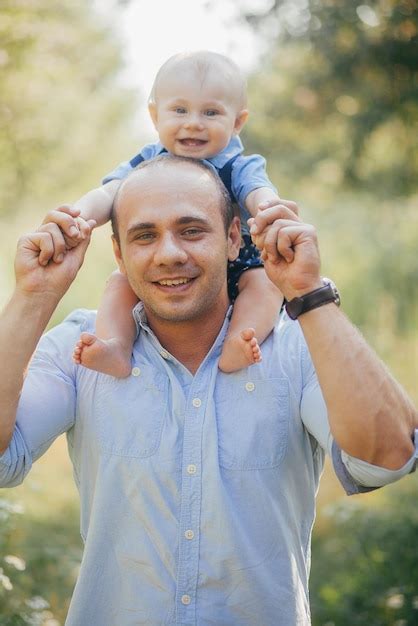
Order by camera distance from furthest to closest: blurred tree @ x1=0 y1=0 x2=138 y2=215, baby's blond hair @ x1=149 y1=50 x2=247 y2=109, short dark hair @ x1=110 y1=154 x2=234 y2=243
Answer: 1. blurred tree @ x1=0 y1=0 x2=138 y2=215
2. baby's blond hair @ x1=149 y1=50 x2=247 y2=109
3. short dark hair @ x1=110 y1=154 x2=234 y2=243

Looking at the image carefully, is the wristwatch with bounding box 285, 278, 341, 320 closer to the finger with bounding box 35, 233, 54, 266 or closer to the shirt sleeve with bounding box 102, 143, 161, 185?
the finger with bounding box 35, 233, 54, 266

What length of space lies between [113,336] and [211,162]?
809mm

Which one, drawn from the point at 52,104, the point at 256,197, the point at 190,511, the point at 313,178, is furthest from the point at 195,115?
the point at 313,178

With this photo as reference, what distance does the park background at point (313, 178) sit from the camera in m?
4.29

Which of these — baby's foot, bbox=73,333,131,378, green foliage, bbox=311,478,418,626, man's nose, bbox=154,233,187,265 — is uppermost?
man's nose, bbox=154,233,187,265

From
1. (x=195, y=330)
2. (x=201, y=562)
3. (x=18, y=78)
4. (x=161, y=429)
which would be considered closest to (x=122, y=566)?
(x=201, y=562)

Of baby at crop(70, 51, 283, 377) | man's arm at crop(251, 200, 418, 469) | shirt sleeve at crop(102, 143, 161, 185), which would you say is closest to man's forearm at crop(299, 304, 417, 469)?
man's arm at crop(251, 200, 418, 469)

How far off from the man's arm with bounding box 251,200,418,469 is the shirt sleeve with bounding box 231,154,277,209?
1.93ft

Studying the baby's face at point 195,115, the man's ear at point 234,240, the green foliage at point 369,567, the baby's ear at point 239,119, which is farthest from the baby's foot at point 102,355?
the green foliage at point 369,567

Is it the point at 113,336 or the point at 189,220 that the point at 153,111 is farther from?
the point at 113,336

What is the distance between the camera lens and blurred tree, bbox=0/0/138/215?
5.75 m

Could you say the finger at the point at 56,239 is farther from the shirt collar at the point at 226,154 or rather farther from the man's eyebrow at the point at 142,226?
the shirt collar at the point at 226,154

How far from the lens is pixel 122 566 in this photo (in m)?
2.20

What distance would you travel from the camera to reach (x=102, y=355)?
228cm
